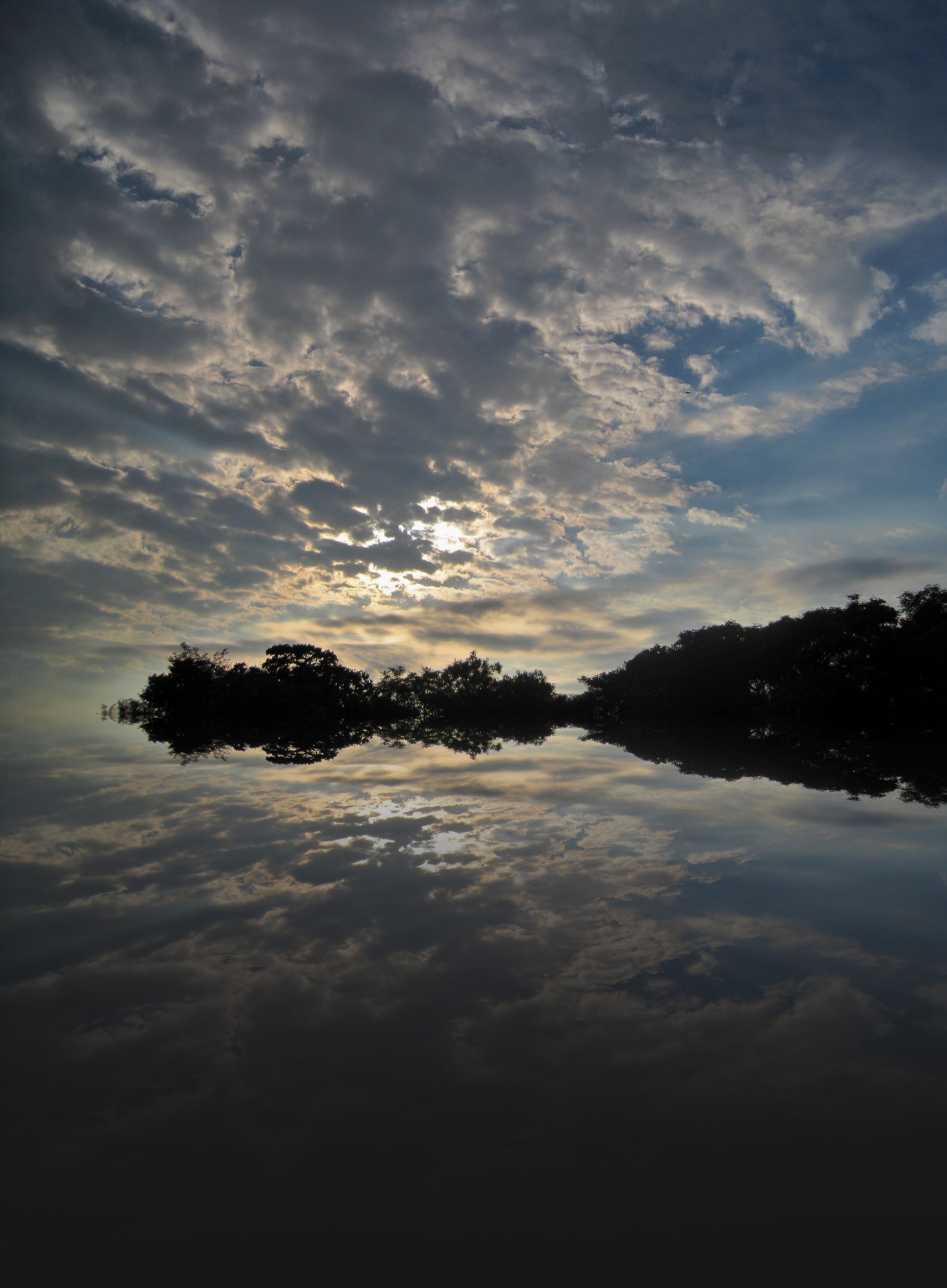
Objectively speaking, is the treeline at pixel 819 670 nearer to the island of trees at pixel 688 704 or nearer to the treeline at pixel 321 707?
the island of trees at pixel 688 704

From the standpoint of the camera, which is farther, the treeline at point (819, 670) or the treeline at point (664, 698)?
the treeline at point (819, 670)

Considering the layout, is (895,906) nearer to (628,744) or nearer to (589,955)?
(589,955)

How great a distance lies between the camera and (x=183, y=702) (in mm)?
63938

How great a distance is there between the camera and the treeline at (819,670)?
1695 inches

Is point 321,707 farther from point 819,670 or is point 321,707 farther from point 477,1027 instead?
point 477,1027

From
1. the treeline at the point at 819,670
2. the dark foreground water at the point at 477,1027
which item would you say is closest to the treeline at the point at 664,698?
the treeline at the point at 819,670

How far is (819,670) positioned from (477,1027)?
49352mm

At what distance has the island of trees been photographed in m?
18.8

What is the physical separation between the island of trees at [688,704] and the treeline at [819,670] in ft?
0.37

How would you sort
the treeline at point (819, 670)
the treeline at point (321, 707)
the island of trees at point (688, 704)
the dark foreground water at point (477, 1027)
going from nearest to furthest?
1. the dark foreground water at point (477, 1027)
2. the island of trees at point (688, 704)
3. the treeline at point (321, 707)
4. the treeline at point (819, 670)

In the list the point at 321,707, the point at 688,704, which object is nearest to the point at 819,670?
the point at 688,704

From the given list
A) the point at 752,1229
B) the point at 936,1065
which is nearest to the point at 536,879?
the point at 936,1065

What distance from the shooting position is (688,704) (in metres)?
52.3

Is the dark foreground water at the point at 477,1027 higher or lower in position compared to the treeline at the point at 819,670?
lower
